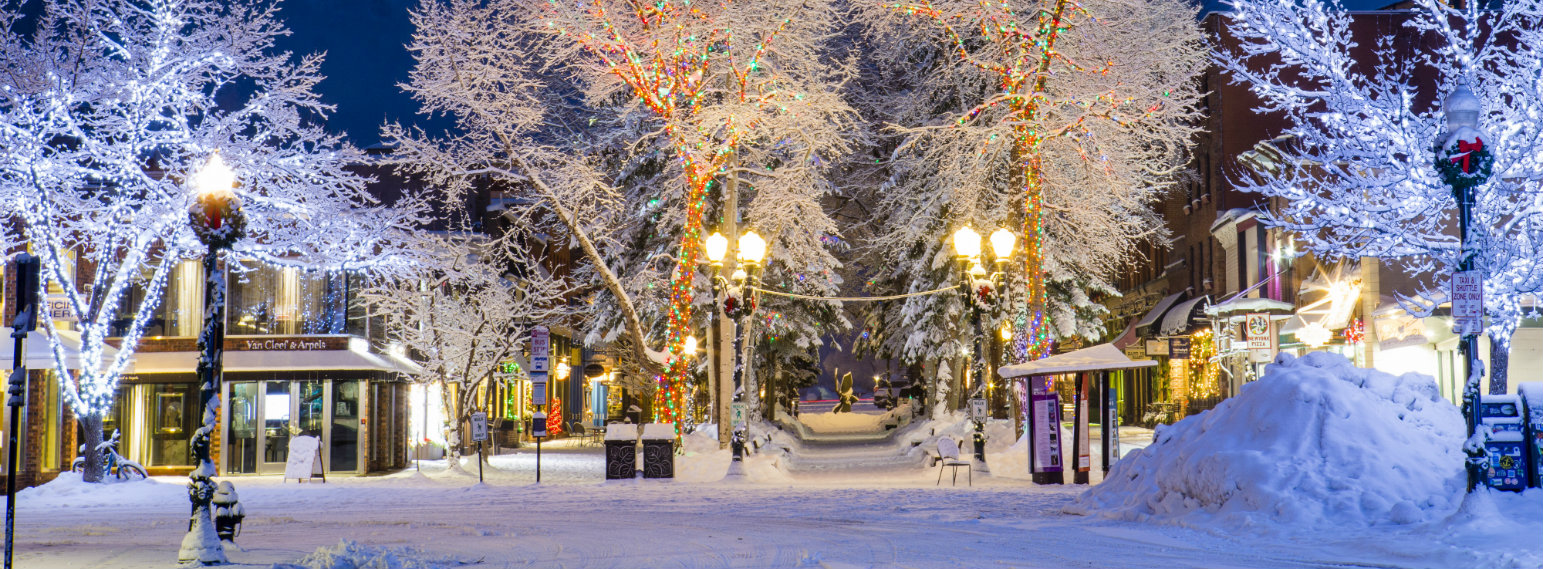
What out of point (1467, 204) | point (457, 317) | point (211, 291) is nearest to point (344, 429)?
point (457, 317)

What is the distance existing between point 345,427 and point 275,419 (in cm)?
144

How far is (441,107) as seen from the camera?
80.1ft

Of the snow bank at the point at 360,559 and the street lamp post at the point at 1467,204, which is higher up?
the street lamp post at the point at 1467,204

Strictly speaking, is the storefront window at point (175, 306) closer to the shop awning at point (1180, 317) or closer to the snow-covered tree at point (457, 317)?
the snow-covered tree at point (457, 317)

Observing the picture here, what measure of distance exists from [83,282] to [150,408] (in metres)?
3.07

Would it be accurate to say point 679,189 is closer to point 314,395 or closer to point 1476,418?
point 314,395

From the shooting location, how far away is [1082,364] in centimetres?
1928

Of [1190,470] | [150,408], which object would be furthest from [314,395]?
[1190,470]

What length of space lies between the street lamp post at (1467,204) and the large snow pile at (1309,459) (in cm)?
80

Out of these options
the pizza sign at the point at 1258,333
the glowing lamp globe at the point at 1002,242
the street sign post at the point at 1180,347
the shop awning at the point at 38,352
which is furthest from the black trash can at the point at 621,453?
the street sign post at the point at 1180,347

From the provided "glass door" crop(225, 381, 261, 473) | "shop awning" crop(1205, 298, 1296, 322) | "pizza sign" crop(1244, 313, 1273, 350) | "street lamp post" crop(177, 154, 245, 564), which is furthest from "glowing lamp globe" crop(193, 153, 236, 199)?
"pizza sign" crop(1244, 313, 1273, 350)

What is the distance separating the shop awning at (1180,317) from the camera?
138 ft

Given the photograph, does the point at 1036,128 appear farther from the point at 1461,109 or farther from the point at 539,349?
the point at 1461,109

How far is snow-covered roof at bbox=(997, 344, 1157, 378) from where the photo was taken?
19047 millimetres
